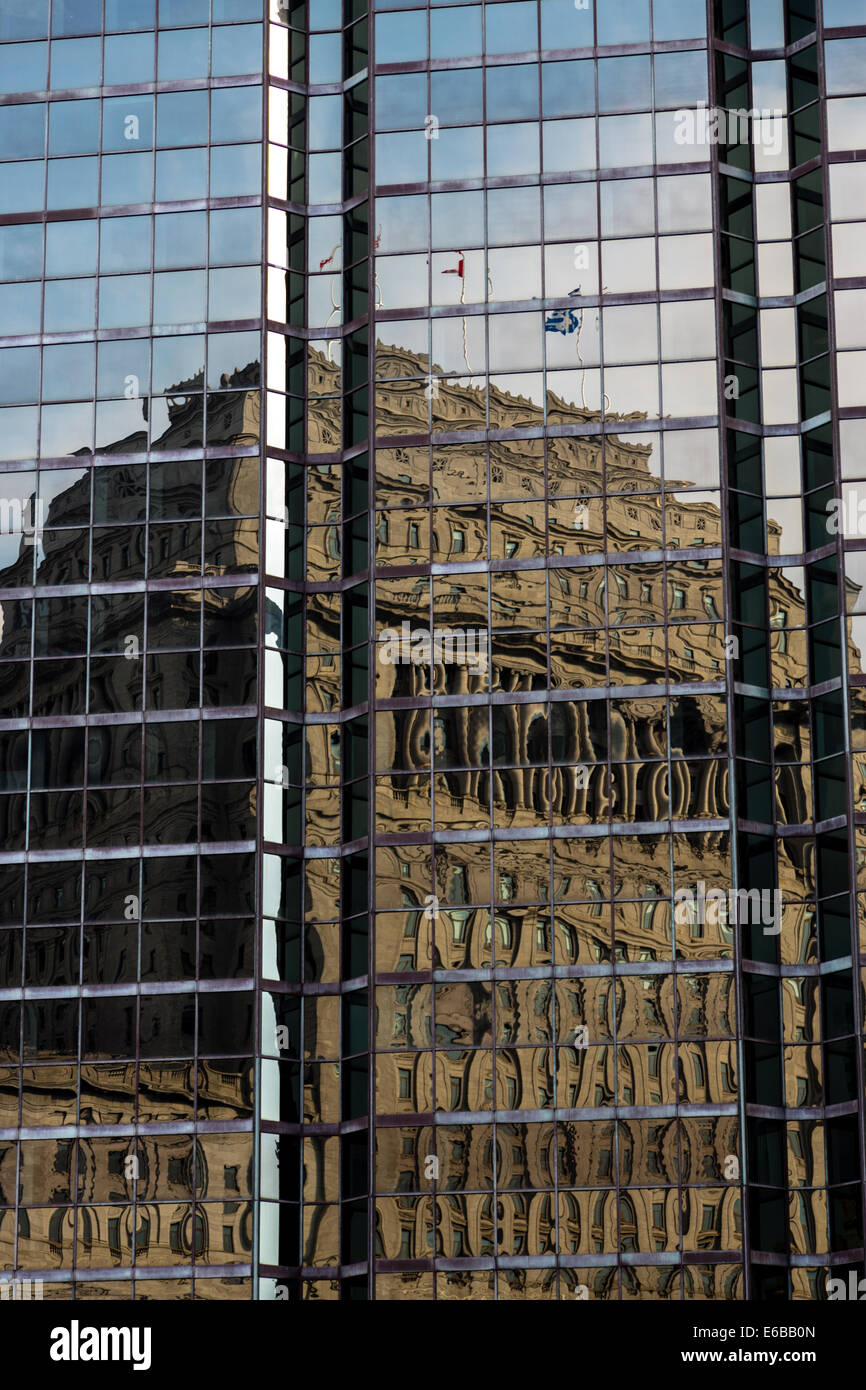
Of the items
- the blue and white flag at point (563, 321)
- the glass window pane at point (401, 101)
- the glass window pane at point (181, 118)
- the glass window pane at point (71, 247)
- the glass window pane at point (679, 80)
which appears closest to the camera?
the blue and white flag at point (563, 321)

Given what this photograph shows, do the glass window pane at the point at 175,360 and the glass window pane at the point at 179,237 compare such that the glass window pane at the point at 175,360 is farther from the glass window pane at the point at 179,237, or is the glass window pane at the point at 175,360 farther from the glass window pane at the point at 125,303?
the glass window pane at the point at 179,237

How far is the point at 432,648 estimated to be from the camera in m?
75.1

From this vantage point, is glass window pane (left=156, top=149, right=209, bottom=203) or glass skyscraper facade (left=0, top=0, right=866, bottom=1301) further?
glass window pane (left=156, top=149, right=209, bottom=203)

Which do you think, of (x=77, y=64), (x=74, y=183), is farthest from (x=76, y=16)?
(x=74, y=183)

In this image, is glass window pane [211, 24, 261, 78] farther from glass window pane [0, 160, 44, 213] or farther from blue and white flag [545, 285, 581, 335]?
blue and white flag [545, 285, 581, 335]

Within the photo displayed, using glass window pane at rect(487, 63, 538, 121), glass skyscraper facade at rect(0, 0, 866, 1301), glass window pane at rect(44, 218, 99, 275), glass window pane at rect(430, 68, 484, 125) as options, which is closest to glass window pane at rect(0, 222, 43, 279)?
glass skyscraper facade at rect(0, 0, 866, 1301)

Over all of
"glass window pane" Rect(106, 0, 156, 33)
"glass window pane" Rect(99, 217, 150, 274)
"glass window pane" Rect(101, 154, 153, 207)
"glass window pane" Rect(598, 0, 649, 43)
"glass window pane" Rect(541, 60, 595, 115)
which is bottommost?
"glass window pane" Rect(99, 217, 150, 274)

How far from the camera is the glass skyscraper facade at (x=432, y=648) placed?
70875 millimetres

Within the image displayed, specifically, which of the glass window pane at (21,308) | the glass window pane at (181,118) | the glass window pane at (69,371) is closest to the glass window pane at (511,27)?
the glass window pane at (181,118)

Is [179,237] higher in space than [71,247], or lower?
lower

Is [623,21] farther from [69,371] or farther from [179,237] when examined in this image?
[69,371]

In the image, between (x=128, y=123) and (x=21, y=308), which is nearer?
(x=21, y=308)

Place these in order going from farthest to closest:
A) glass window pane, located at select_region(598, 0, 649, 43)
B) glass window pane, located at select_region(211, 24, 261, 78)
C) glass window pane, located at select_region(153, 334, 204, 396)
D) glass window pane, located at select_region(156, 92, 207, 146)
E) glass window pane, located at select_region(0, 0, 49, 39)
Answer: glass window pane, located at select_region(0, 0, 49, 39) → glass window pane, located at select_region(211, 24, 261, 78) → glass window pane, located at select_region(156, 92, 207, 146) → glass window pane, located at select_region(598, 0, 649, 43) → glass window pane, located at select_region(153, 334, 204, 396)

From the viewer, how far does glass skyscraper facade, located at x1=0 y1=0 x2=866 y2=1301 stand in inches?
2790
